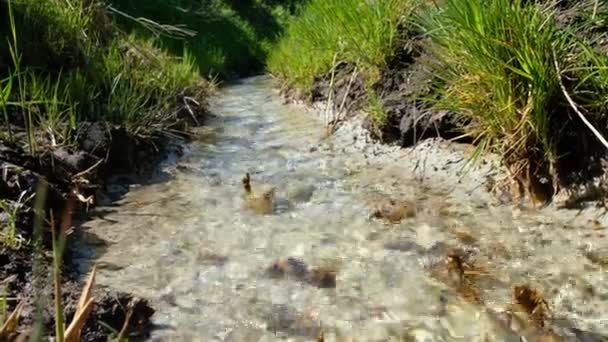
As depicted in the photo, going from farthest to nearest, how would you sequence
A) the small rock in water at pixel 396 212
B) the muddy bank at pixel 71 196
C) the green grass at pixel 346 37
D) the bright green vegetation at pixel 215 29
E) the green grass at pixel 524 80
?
1. the bright green vegetation at pixel 215 29
2. the green grass at pixel 346 37
3. the small rock in water at pixel 396 212
4. the green grass at pixel 524 80
5. the muddy bank at pixel 71 196

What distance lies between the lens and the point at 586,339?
193 centimetres

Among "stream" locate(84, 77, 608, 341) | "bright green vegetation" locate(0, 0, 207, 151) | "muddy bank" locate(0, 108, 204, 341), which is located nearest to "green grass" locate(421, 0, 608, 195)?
"stream" locate(84, 77, 608, 341)

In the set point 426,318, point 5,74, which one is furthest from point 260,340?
point 5,74

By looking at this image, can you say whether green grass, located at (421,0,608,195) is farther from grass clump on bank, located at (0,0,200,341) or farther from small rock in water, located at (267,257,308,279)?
grass clump on bank, located at (0,0,200,341)

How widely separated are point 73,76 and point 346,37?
73.8 inches

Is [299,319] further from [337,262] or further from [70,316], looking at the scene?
[70,316]

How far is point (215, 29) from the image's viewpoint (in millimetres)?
14492

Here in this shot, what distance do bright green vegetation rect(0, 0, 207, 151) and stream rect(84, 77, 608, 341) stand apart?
57 cm

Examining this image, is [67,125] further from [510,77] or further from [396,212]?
[510,77]

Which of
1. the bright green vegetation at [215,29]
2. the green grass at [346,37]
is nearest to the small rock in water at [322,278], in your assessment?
the green grass at [346,37]

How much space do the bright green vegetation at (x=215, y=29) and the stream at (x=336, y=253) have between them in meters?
5.15

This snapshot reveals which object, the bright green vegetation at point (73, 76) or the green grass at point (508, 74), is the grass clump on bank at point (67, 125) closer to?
the bright green vegetation at point (73, 76)

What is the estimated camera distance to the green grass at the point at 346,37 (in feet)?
14.8

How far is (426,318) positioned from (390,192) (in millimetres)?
1400
